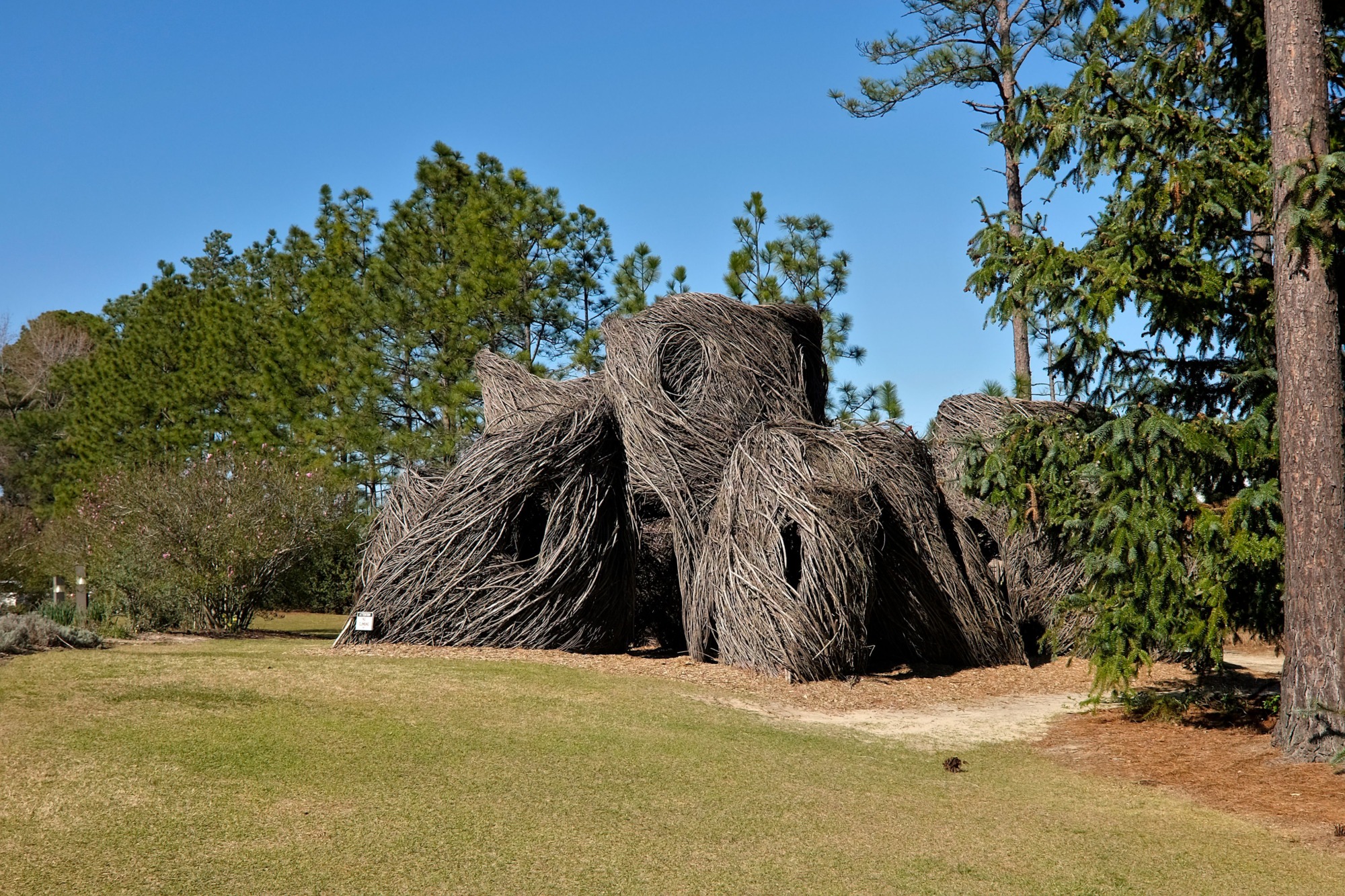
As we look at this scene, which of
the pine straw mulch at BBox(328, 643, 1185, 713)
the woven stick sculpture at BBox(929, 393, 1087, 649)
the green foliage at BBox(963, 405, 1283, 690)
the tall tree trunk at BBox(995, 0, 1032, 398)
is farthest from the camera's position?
the tall tree trunk at BBox(995, 0, 1032, 398)

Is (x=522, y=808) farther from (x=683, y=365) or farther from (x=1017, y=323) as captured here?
(x=1017, y=323)

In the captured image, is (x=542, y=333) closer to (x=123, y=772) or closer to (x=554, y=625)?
(x=554, y=625)

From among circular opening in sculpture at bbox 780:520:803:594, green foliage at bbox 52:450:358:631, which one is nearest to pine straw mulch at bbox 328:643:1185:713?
circular opening in sculpture at bbox 780:520:803:594

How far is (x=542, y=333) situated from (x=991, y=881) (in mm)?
18188

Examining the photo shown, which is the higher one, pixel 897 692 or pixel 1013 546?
pixel 1013 546

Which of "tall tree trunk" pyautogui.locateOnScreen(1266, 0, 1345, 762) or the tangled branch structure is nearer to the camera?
"tall tree trunk" pyautogui.locateOnScreen(1266, 0, 1345, 762)

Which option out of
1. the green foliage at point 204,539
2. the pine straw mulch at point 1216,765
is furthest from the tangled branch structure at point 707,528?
the pine straw mulch at point 1216,765

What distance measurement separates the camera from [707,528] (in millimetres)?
12078

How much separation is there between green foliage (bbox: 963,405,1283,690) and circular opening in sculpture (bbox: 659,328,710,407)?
560cm

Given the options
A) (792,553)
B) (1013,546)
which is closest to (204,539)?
(792,553)

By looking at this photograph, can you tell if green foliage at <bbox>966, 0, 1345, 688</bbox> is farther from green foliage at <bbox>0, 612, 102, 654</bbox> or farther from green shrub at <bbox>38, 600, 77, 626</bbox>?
green shrub at <bbox>38, 600, 77, 626</bbox>

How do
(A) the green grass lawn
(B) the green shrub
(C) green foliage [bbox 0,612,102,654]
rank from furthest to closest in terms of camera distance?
(B) the green shrub → (C) green foliage [bbox 0,612,102,654] → (A) the green grass lawn

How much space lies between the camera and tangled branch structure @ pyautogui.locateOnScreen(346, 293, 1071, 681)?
10805mm

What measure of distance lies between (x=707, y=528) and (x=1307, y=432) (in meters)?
6.36
